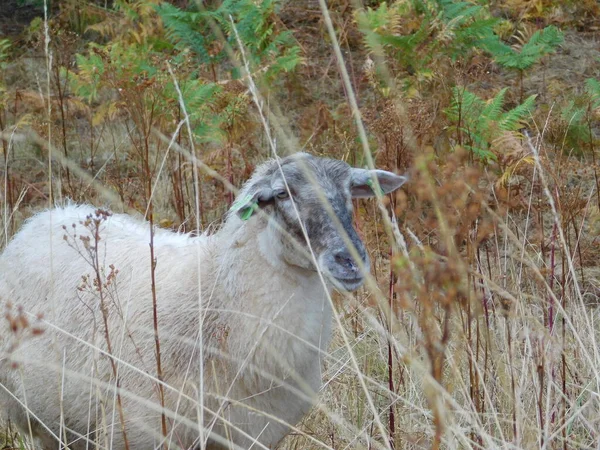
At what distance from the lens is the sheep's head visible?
3131 millimetres

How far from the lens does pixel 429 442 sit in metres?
3.38

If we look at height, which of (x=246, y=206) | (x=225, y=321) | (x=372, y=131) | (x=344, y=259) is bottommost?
(x=225, y=321)

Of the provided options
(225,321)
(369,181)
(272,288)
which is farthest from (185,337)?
(369,181)

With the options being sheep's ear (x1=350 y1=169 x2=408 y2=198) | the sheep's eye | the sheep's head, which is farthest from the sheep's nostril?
sheep's ear (x1=350 y1=169 x2=408 y2=198)

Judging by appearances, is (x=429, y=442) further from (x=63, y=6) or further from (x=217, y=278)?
(x=63, y=6)

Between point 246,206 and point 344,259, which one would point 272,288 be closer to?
point 246,206

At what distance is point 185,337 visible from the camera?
3.40m

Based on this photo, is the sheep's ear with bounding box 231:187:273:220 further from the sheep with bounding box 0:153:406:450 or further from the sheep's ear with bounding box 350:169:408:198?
the sheep's ear with bounding box 350:169:408:198

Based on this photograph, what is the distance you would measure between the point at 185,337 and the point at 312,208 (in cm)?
71

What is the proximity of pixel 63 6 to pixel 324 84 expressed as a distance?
12.6 feet

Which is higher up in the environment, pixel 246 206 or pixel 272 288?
pixel 246 206

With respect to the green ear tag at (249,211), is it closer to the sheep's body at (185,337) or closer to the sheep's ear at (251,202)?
the sheep's ear at (251,202)

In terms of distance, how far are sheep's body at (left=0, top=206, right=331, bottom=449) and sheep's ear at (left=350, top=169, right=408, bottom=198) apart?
18.0 inches

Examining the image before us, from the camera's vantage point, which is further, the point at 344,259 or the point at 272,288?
the point at 272,288
